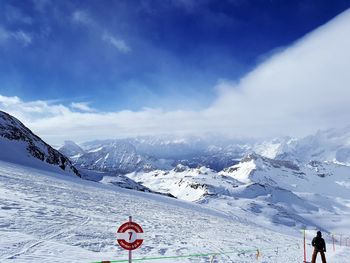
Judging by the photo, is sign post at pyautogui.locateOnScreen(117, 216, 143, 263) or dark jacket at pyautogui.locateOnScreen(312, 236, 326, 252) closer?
sign post at pyautogui.locateOnScreen(117, 216, 143, 263)

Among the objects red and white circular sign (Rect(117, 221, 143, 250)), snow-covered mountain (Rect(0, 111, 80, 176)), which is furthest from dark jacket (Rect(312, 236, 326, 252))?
snow-covered mountain (Rect(0, 111, 80, 176))

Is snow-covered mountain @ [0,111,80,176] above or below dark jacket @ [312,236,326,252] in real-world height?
above

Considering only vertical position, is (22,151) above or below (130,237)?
above

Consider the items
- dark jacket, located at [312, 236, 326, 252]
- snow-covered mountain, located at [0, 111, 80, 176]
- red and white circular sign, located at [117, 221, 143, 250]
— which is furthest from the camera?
snow-covered mountain, located at [0, 111, 80, 176]

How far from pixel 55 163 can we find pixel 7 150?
16958mm

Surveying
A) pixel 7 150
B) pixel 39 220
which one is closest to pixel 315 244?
pixel 39 220

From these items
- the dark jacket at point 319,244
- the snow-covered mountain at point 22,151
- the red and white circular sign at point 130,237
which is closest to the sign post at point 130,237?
the red and white circular sign at point 130,237

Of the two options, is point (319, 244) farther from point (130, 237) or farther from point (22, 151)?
point (22, 151)

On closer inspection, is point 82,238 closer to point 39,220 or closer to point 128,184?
point 39,220

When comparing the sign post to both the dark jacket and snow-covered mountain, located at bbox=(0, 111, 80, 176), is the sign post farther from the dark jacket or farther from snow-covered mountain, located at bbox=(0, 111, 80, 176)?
snow-covered mountain, located at bbox=(0, 111, 80, 176)

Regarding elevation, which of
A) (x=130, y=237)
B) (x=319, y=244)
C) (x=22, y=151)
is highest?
(x=22, y=151)

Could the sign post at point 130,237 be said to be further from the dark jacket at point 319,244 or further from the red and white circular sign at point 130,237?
the dark jacket at point 319,244

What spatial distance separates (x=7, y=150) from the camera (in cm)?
8200

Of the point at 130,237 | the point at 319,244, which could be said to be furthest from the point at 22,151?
the point at 130,237
